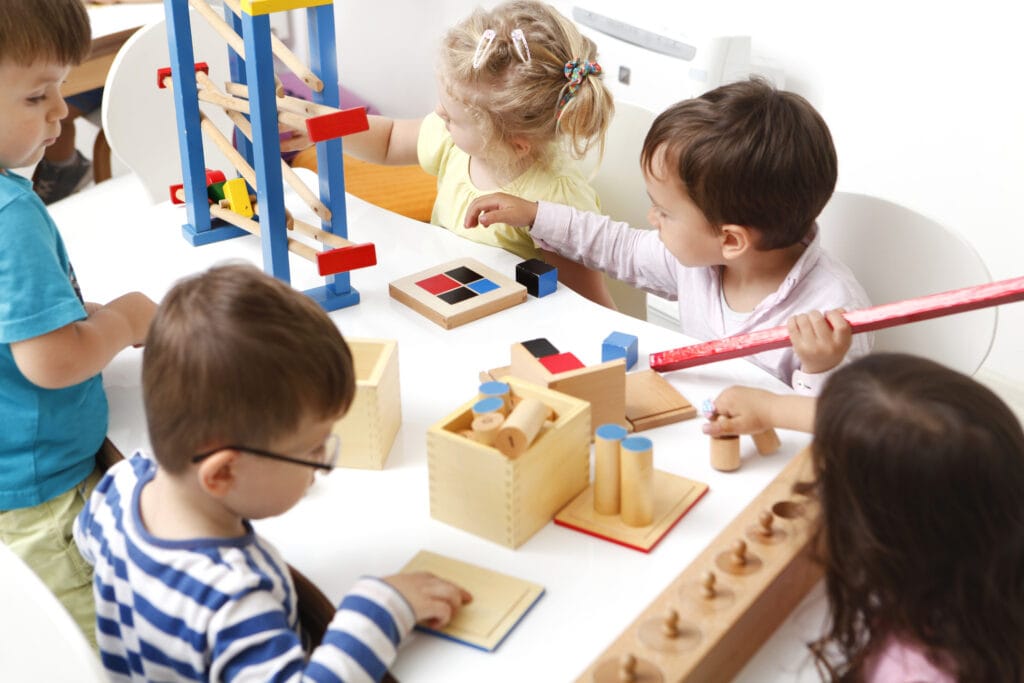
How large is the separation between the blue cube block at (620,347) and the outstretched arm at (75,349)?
1.75ft

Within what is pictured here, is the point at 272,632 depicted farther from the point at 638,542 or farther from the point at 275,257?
the point at 275,257

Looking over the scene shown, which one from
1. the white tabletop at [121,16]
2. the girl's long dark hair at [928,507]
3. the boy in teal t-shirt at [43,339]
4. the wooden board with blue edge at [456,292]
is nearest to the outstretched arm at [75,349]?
the boy in teal t-shirt at [43,339]

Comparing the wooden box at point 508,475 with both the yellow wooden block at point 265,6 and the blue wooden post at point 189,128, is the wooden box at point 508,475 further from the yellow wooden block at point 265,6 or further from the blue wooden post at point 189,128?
the blue wooden post at point 189,128

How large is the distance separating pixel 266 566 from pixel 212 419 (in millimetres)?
134

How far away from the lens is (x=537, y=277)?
144 centimetres

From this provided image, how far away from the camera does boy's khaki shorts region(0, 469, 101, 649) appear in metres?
1.16

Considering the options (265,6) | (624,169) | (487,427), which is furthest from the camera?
(624,169)

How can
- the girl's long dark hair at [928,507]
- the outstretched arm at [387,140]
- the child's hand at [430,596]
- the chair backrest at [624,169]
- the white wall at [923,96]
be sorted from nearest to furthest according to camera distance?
the girl's long dark hair at [928,507] < the child's hand at [430,596] < the chair backrest at [624,169] < the outstretched arm at [387,140] < the white wall at [923,96]

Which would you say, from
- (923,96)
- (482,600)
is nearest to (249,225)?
(482,600)

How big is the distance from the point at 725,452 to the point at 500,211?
623 mm

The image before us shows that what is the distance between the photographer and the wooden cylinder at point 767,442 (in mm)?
1122

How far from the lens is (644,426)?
117 centimetres

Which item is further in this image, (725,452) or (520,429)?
(725,452)

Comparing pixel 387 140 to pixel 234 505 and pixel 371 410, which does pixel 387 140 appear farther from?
pixel 234 505
